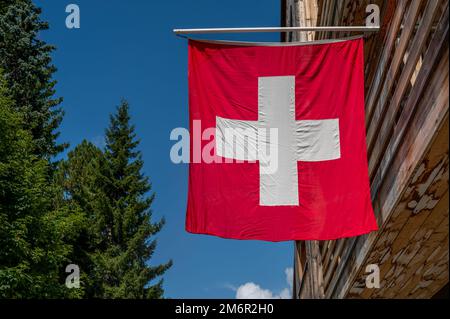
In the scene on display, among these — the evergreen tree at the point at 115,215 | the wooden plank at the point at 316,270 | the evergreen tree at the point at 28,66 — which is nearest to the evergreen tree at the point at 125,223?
the evergreen tree at the point at 115,215

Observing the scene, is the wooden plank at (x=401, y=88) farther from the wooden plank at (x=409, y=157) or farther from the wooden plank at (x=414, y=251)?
the wooden plank at (x=414, y=251)

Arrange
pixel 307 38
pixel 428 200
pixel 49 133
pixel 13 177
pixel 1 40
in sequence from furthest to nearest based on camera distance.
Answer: pixel 49 133, pixel 1 40, pixel 13 177, pixel 307 38, pixel 428 200

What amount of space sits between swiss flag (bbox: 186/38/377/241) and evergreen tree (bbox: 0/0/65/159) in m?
22.2

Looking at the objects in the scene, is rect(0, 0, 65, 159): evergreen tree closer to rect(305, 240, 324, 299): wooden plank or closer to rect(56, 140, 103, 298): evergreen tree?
rect(56, 140, 103, 298): evergreen tree

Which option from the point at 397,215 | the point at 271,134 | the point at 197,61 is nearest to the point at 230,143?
the point at 271,134

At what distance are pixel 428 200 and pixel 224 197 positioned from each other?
6.44ft

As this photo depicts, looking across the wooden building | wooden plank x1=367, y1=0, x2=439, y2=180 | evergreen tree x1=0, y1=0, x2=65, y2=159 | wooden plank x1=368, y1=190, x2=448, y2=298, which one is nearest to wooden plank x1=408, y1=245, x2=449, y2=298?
the wooden building

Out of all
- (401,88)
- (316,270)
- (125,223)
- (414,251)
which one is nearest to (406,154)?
(401,88)

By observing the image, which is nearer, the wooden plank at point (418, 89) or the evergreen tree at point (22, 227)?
the wooden plank at point (418, 89)

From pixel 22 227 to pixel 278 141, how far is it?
13.7 meters

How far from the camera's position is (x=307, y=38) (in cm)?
1359

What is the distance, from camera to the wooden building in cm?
416

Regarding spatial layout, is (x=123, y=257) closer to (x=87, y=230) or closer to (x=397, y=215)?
(x=87, y=230)

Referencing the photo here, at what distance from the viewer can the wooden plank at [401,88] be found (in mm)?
4449
